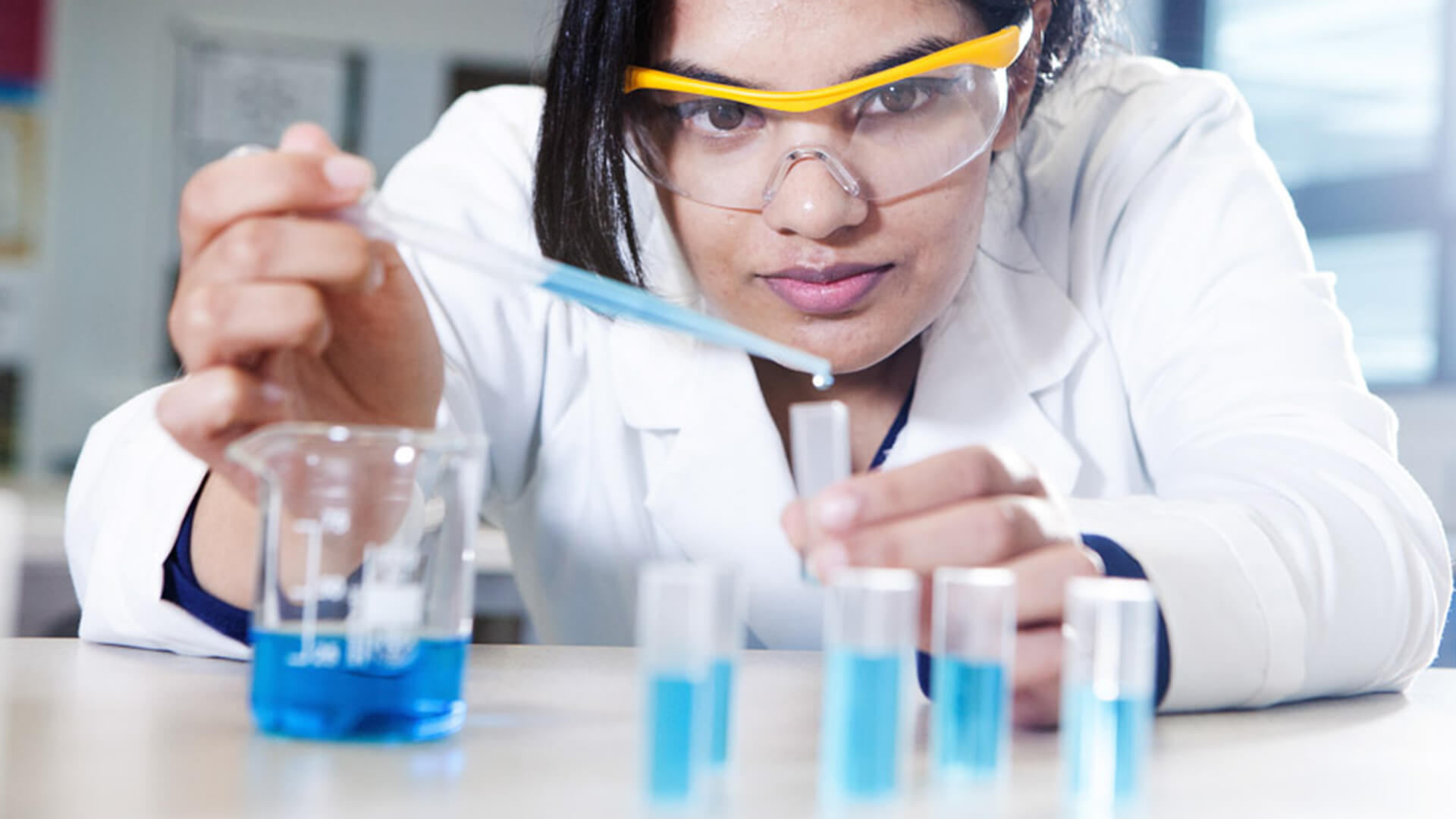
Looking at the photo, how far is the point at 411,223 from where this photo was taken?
92 centimetres

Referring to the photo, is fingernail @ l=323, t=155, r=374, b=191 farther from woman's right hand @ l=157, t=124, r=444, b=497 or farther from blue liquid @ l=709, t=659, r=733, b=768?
blue liquid @ l=709, t=659, r=733, b=768

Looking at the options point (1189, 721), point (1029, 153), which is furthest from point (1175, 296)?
point (1189, 721)

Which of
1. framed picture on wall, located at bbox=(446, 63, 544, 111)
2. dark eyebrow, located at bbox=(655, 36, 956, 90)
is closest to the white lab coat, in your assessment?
dark eyebrow, located at bbox=(655, 36, 956, 90)

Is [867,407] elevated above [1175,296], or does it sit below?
below

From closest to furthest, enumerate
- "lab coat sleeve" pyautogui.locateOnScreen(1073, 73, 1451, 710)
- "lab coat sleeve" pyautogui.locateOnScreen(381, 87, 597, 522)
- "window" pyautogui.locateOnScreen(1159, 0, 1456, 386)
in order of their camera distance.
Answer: "lab coat sleeve" pyautogui.locateOnScreen(1073, 73, 1451, 710), "lab coat sleeve" pyautogui.locateOnScreen(381, 87, 597, 522), "window" pyautogui.locateOnScreen(1159, 0, 1456, 386)

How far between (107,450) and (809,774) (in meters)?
0.84

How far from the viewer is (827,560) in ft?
2.69

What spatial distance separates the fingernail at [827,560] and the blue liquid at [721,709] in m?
0.10

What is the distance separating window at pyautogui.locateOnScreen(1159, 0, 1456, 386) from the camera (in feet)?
10.9

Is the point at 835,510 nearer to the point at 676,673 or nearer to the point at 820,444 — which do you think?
the point at 820,444

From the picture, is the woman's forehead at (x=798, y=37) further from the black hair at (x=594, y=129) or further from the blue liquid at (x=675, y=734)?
the blue liquid at (x=675, y=734)

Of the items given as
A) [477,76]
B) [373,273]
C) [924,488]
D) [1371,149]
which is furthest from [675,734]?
[477,76]

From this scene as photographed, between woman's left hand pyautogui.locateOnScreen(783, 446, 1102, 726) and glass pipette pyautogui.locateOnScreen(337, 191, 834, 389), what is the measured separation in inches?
6.3

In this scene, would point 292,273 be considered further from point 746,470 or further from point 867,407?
point 867,407
